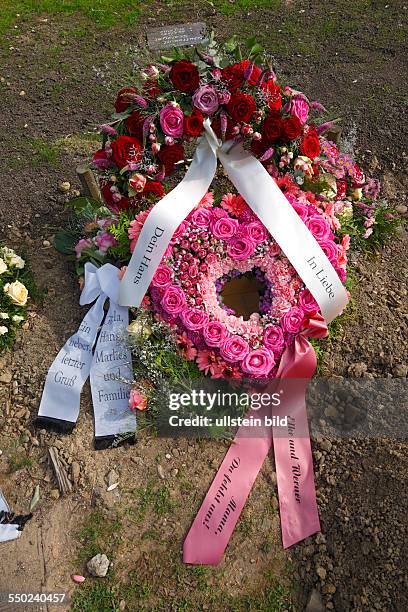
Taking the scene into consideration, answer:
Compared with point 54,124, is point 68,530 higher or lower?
lower

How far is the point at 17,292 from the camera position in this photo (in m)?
3.77

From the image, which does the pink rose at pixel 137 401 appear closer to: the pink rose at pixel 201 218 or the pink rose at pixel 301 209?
the pink rose at pixel 201 218

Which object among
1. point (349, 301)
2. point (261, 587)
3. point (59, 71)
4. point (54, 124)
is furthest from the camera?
point (59, 71)

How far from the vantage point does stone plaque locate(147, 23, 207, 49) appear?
574 cm

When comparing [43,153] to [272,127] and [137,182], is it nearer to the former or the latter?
[137,182]

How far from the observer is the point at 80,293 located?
4.00 metres

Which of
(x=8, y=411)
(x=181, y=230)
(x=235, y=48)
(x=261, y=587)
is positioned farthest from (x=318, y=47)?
(x=261, y=587)

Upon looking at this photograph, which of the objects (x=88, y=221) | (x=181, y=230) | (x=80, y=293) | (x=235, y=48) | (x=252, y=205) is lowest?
(x=80, y=293)

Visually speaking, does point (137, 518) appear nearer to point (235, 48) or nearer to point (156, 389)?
point (156, 389)

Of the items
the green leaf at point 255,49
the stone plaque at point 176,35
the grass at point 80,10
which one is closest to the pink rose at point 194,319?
the green leaf at point 255,49

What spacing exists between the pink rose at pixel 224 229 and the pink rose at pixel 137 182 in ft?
1.73

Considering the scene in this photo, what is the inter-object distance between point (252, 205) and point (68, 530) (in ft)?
7.37

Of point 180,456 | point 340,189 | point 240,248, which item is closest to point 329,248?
point 240,248

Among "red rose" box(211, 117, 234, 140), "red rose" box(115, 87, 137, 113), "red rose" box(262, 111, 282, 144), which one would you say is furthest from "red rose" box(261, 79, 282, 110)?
"red rose" box(115, 87, 137, 113)
